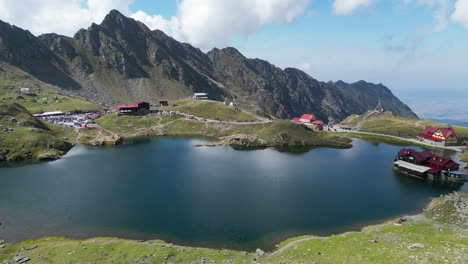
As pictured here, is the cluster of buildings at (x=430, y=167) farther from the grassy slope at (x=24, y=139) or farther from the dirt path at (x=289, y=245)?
the grassy slope at (x=24, y=139)

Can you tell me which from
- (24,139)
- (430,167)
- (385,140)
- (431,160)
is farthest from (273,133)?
(24,139)

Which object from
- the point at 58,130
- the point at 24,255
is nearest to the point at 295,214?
the point at 24,255

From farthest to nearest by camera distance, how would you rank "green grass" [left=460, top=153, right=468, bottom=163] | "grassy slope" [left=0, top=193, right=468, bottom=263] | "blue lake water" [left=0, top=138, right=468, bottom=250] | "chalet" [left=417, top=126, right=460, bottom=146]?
"chalet" [left=417, top=126, right=460, bottom=146]
"green grass" [left=460, top=153, right=468, bottom=163]
"blue lake water" [left=0, top=138, right=468, bottom=250]
"grassy slope" [left=0, top=193, right=468, bottom=263]

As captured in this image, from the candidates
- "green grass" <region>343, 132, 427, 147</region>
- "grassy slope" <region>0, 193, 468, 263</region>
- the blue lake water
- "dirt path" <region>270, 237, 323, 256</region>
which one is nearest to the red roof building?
the blue lake water

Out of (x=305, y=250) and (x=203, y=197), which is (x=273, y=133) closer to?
(x=203, y=197)

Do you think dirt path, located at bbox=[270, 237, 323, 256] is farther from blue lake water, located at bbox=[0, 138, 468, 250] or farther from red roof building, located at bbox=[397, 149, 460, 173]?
red roof building, located at bbox=[397, 149, 460, 173]

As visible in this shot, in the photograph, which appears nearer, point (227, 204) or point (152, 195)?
point (227, 204)

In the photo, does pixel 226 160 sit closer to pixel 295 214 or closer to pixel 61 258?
pixel 295 214
